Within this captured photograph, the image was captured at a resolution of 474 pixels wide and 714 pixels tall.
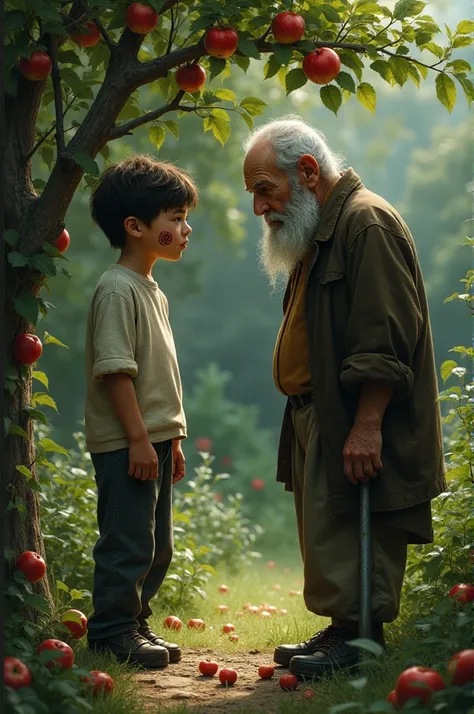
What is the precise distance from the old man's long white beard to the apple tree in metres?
0.35

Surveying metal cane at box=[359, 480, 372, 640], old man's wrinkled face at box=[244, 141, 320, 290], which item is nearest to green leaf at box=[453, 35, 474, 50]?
old man's wrinkled face at box=[244, 141, 320, 290]

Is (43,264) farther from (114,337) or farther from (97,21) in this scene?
(97,21)

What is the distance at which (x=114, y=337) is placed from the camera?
3549 millimetres

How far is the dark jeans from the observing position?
3.59 meters

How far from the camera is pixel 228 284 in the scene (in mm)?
17844

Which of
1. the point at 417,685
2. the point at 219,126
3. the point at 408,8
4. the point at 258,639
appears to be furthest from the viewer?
the point at 258,639

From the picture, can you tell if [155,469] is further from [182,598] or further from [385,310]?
[182,598]

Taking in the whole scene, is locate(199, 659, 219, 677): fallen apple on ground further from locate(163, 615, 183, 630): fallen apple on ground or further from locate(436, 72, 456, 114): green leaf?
locate(436, 72, 456, 114): green leaf

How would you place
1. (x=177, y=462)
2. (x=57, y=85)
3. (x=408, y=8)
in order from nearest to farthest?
(x=57, y=85)
(x=408, y=8)
(x=177, y=462)

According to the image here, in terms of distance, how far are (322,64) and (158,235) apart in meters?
0.85

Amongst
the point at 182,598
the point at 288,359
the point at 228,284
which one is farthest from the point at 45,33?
the point at 228,284

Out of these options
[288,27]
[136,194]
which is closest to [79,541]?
[136,194]

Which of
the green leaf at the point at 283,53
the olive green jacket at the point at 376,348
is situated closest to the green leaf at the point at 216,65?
the green leaf at the point at 283,53

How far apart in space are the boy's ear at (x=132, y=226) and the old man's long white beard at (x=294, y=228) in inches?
18.9
